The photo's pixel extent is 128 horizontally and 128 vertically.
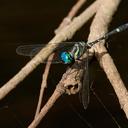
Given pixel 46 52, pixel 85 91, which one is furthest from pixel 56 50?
pixel 85 91

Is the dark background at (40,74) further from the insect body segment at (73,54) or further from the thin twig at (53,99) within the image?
the thin twig at (53,99)

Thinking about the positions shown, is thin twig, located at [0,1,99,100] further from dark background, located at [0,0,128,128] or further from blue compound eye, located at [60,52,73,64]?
dark background, located at [0,0,128,128]

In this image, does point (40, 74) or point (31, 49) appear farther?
point (40, 74)

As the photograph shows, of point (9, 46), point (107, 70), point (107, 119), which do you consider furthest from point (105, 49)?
point (9, 46)

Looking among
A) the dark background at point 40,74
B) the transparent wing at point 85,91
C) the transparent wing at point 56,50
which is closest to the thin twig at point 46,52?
the transparent wing at point 56,50

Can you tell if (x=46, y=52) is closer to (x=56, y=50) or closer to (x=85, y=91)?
(x=56, y=50)

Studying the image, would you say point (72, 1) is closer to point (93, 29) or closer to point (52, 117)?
point (52, 117)
